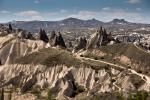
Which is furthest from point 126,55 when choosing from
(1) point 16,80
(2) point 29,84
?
(1) point 16,80

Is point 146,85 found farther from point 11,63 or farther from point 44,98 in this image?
point 11,63

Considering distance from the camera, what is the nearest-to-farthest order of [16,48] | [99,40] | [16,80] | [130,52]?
[16,80] < [130,52] < [16,48] < [99,40]

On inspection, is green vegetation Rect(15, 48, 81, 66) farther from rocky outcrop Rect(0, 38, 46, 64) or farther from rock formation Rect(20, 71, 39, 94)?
rocky outcrop Rect(0, 38, 46, 64)

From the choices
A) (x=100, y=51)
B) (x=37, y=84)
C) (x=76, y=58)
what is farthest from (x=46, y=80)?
(x=100, y=51)

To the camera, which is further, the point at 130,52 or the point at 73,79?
the point at 130,52

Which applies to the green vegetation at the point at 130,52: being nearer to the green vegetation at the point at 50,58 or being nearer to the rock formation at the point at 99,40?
the rock formation at the point at 99,40

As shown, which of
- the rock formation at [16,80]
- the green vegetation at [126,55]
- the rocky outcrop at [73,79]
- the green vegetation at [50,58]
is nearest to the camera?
the rocky outcrop at [73,79]

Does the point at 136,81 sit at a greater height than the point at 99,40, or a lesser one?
lesser

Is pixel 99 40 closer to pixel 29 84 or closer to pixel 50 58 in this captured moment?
pixel 50 58

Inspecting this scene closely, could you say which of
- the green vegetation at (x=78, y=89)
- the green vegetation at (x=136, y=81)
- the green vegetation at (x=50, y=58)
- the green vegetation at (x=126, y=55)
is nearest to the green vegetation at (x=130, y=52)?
the green vegetation at (x=126, y=55)

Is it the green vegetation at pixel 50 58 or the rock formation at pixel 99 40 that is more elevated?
the rock formation at pixel 99 40

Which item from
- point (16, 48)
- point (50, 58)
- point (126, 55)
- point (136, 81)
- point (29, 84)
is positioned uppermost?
point (126, 55)
